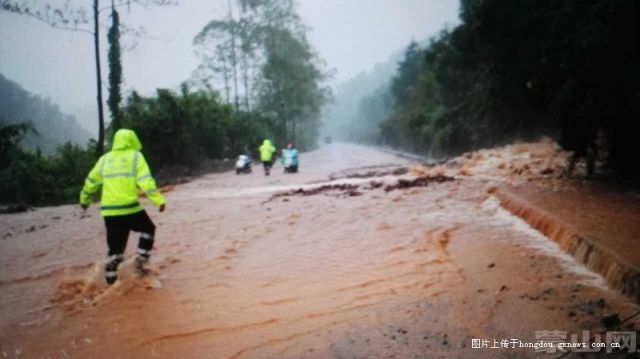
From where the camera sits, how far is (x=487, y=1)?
13297mm

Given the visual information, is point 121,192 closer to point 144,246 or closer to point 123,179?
point 123,179

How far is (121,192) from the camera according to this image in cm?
619

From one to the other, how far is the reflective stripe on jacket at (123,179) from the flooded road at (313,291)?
1022 millimetres

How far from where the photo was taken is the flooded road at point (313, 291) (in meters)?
4.39

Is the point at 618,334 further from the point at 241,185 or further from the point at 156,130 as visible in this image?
the point at 156,130

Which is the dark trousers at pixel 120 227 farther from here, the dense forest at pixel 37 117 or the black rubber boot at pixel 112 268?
the dense forest at pixel 37 117

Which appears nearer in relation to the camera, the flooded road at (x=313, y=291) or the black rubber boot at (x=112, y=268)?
the flooded road at (x=313, y=291)

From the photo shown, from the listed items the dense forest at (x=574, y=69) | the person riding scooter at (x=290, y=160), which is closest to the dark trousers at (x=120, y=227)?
the dense forest at (x=574, y=69)

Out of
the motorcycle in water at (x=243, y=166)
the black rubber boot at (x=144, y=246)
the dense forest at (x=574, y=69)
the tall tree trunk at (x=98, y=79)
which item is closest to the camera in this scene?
the black rubber boot at (x=144, y=246)

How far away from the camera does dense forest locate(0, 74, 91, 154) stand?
222ft

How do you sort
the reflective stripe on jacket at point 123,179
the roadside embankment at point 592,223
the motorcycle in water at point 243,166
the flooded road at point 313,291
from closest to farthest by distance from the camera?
the flooded road at point 313,291
the roadside embankment at point 592,223
the reflective stripe on jacket at point 123,179
the motorcycle in water at point 243,166

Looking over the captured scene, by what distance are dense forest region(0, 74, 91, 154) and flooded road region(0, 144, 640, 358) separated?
183ft

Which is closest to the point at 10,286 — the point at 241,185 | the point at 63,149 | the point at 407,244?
the point at 407,244

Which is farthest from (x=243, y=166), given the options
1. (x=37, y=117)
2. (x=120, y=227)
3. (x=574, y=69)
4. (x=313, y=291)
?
(x=37, y=117)
